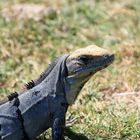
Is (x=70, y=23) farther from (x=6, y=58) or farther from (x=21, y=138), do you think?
(x=21, y=138)

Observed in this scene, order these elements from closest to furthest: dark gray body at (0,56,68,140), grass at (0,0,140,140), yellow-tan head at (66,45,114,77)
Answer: yellow-tan head at (66,45,114,77) → dark gray body at (0,56,68,140) → grass at (0,0,140,140)

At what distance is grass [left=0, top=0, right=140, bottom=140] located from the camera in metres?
6.11

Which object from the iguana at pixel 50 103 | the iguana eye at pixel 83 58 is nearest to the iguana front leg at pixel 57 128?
the iguana at pixel 50 103

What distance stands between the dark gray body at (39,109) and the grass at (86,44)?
1.50ft

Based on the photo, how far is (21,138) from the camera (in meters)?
5.53

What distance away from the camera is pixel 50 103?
552 centimetres

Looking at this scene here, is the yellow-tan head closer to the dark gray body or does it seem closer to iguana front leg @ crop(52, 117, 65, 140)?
the dark gray body

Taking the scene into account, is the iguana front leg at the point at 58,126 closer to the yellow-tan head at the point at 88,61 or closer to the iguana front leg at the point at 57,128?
the iguana front leg at the point at 57,128

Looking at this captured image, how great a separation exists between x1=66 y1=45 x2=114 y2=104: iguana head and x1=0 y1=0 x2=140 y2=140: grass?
0.64 metres

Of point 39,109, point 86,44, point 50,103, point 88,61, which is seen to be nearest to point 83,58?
point 88,61

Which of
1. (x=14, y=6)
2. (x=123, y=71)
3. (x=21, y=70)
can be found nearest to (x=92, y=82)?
(x=123, y=71)

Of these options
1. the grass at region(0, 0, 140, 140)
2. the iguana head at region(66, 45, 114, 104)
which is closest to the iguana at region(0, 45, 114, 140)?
the iguana head at region(66, 45, 114, 104)

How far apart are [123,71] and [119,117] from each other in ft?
→ 5.09

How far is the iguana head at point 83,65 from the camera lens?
5.40 meters
